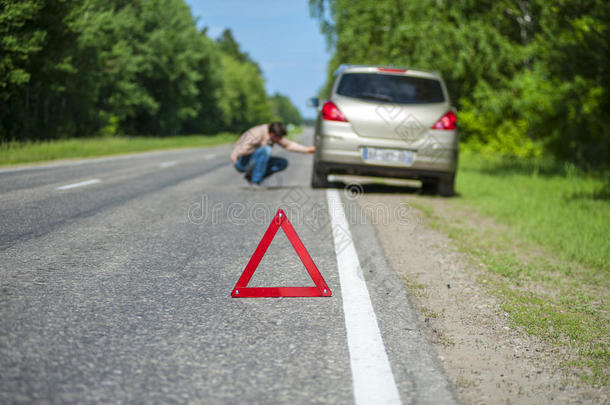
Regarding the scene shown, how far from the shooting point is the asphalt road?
229 centimetres

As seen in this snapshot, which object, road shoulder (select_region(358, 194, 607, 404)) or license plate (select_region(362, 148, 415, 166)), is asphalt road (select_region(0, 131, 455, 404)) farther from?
license plate (select_region(362, 148, 415, 166))

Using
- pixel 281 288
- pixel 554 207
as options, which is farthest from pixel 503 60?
pixel 281 288

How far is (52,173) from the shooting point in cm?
1152

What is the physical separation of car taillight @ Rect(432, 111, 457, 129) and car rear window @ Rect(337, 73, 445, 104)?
0.28 meters

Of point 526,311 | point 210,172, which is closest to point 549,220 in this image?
point 526,311

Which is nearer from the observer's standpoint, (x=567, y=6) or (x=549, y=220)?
(x=549, y=220)

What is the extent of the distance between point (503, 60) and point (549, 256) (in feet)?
57.9

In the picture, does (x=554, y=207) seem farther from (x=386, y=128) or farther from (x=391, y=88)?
(x=391, y=88)

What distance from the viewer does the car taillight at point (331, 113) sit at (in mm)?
8195

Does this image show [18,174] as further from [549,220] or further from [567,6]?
[567,6]

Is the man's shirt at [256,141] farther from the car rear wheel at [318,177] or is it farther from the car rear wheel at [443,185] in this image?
the car rear wheel at [443,185]

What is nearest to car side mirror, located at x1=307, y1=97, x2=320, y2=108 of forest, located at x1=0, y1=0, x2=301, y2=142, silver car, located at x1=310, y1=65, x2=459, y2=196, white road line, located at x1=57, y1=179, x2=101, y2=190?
silver car, located at x1=310, y1=65, x2=459, y2=196

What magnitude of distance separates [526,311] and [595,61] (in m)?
10.1

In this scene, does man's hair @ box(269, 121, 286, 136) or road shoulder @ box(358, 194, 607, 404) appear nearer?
road shoulder @ box(358, 194, 607, 404)
